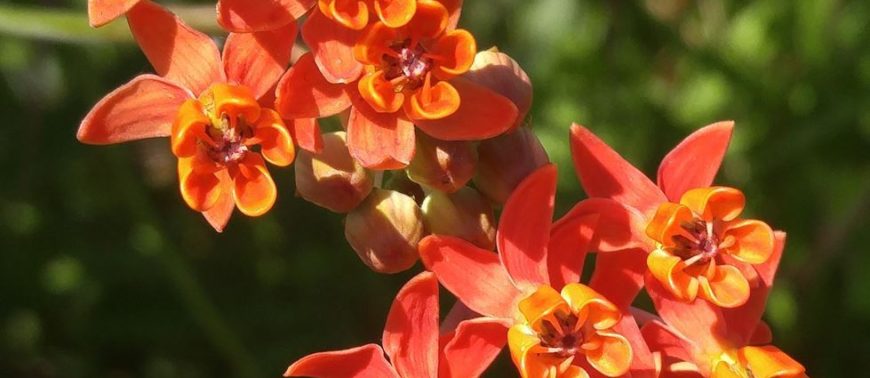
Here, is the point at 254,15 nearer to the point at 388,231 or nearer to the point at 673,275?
the point at 388,231

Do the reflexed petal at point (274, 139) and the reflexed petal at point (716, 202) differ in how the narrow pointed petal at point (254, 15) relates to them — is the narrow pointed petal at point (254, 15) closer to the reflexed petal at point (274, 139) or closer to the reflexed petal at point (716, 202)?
the reflexed petal at point (274, 139)

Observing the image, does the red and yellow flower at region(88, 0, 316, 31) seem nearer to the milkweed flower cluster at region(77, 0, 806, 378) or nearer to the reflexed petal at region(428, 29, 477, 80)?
the milkweed flower cluster at region(77, 0, 806, 378)

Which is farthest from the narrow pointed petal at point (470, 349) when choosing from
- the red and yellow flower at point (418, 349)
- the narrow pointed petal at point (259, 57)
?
the narrow pointed petal at point (259, 57)

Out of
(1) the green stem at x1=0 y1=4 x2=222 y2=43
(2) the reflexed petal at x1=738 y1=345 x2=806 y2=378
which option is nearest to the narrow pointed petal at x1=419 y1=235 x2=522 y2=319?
(2) the reflexed petal at x1=738 y1=345 x2=806 y2=378

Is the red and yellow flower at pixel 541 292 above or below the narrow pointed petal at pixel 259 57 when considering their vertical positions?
below

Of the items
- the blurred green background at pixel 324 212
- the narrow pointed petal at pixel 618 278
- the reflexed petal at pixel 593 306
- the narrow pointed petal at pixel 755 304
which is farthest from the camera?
the blurred green background at pixel 324 212

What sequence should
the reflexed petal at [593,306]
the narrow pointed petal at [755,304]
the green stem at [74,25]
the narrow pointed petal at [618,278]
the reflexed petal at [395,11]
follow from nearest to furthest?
the reflexed petal at [395,11]
the reflexed petal at [593,306]
the narrow pointed petal at [618,278]
the narrow pointed petal at [755,304]
the green stem at [74,25]

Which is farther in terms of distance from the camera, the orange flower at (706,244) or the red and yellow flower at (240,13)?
the orange flower at (706,244)
